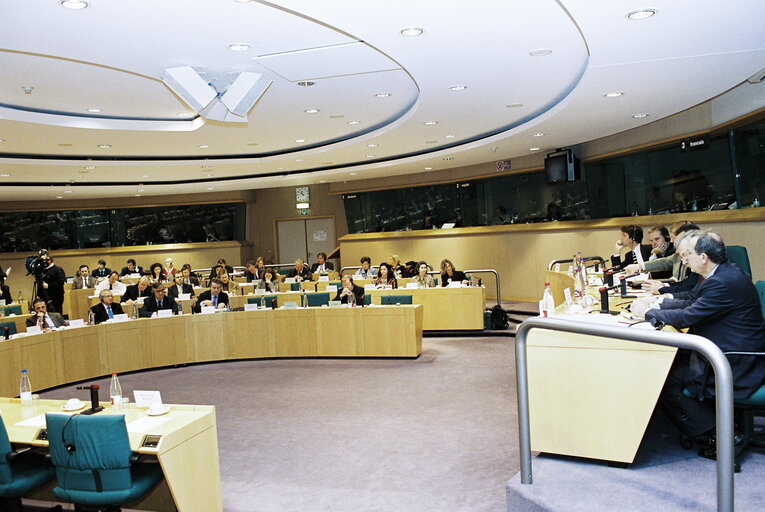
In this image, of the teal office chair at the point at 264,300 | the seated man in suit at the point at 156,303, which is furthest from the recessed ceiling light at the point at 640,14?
the seated man in suit at the point at 156,303

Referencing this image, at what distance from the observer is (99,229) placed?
2048 cm

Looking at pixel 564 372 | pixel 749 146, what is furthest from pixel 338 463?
pixel 749 146

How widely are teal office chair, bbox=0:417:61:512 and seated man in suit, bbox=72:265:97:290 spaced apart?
11.5 metres

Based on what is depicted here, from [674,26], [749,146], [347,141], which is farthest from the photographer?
[347,141]

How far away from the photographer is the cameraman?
510 inches

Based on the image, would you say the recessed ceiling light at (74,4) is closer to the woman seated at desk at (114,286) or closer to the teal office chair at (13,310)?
the teal office chair at (13,310)

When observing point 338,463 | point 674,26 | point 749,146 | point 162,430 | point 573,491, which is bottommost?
point 338,463

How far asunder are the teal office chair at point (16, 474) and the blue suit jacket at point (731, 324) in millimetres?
4187

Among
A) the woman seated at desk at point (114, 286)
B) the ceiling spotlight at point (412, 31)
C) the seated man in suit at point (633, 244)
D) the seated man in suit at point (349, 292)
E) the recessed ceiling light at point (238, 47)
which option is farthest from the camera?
the woman seated at desk at point (114, 286)

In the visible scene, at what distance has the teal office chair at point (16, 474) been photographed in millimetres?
4004

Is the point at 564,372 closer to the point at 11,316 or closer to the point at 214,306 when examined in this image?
the point at 214,306

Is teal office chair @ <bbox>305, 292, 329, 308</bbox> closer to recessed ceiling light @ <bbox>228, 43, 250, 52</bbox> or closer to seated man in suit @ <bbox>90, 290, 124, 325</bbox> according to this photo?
seated man in suit @ <bbox>90, 290, 124, 325</bbox>

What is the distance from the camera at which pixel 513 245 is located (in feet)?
48.3

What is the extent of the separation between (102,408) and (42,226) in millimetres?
17844
